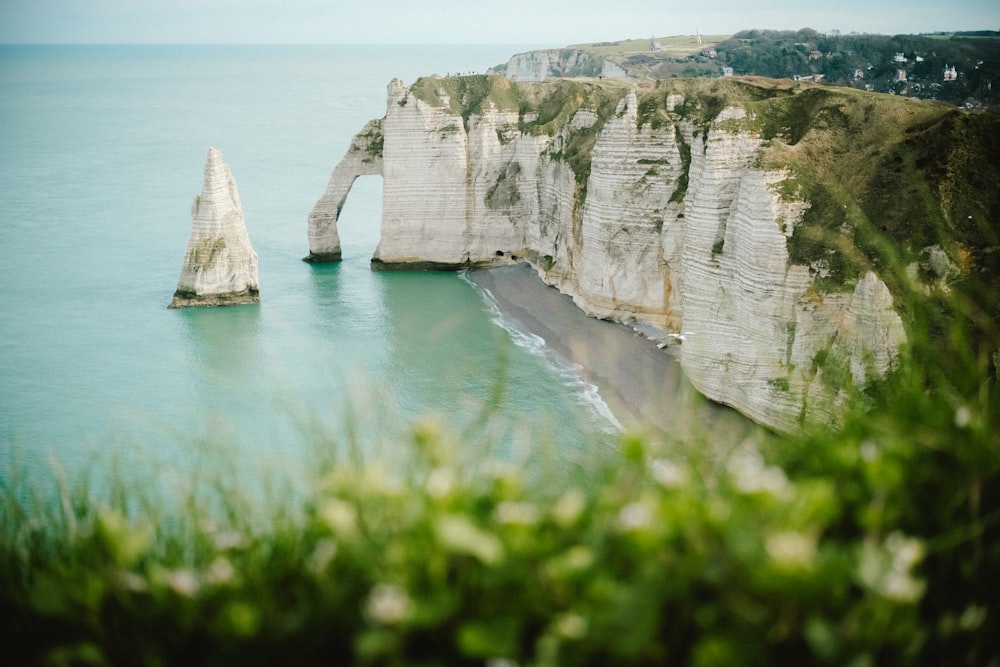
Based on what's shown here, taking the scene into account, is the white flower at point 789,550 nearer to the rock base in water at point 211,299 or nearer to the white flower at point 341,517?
the white flower at point 341,517

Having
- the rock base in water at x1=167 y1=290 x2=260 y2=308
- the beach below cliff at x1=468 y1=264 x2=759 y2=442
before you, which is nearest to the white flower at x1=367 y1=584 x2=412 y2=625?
the beach below cliff at x1=468 y1=264 x2=759 y2=442

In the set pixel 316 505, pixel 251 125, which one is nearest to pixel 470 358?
pixel 316 505

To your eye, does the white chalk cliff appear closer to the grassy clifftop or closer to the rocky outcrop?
the rocky outcrop

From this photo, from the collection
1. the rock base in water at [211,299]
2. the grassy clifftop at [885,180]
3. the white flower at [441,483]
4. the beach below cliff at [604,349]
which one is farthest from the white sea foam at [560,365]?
the white flower at [441,483]

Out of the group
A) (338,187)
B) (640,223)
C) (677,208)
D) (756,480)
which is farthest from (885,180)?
(338,187)

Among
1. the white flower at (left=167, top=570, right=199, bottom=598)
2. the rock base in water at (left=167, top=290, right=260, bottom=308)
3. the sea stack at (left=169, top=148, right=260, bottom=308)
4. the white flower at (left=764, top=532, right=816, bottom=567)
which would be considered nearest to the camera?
the white flower at (left=764, top=532, right=816, bottom=567)

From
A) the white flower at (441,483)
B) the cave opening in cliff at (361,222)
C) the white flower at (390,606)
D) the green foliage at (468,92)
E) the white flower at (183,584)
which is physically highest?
the green foliage at (468,92)
